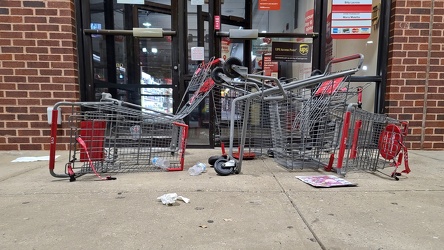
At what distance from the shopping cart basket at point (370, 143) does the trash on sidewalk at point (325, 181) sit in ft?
0.57

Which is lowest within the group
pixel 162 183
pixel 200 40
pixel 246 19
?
pixel 162 183

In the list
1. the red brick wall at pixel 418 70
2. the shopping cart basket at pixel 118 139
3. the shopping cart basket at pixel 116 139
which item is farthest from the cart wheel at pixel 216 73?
the red brick wall at pixel 418 70

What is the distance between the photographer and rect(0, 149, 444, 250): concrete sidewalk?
5.09 ft

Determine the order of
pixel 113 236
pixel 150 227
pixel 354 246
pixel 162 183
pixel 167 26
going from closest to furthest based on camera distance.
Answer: pixel 354 246
pixel 113 236
pixel 150 227
pixel 162 183
pixel 167 26

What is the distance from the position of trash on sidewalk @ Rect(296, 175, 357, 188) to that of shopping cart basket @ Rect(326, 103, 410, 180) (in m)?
0.17

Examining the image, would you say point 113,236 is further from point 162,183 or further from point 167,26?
point 167,26

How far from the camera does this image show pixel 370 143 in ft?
10.0

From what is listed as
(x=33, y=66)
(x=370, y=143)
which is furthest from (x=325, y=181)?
(x=33, y=66)

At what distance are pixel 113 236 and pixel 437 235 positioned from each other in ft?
6.25

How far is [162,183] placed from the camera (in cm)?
258

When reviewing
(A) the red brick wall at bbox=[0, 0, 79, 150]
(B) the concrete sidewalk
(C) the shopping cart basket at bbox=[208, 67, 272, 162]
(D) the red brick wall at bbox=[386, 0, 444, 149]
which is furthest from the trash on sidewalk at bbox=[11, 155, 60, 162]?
(D) the red brick wall at bbox=[386, 0, 444, 149]

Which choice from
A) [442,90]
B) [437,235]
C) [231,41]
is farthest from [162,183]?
[442,90]

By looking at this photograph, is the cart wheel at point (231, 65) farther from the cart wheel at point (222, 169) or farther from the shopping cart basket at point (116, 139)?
the cart wheel at point (222, 169)

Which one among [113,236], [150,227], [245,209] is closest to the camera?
[113,236]
